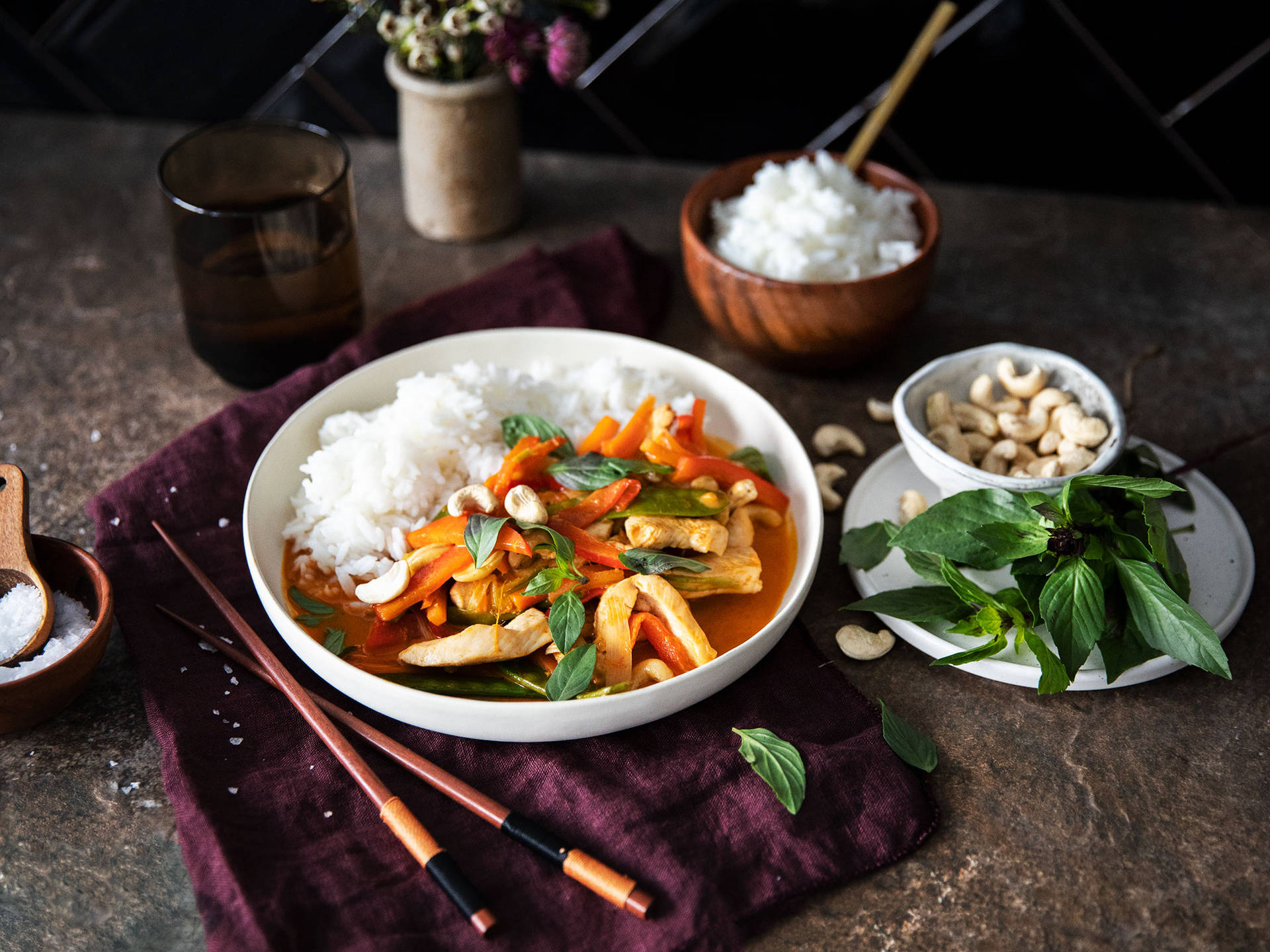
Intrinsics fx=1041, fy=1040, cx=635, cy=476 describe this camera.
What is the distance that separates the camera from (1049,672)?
130cm

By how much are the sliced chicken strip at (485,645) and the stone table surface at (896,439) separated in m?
0.37

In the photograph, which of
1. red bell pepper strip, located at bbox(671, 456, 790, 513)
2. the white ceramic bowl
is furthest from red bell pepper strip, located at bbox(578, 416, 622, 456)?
the white ceramic bowl

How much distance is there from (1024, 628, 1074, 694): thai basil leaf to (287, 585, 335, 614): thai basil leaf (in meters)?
0.93

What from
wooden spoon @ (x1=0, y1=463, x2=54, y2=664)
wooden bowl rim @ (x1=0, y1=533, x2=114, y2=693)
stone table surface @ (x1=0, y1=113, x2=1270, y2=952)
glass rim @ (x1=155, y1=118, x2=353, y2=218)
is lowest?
stone table surface @ (x1=0, y1=113, x2=1270, y2=952)

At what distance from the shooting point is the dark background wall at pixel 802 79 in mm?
2213

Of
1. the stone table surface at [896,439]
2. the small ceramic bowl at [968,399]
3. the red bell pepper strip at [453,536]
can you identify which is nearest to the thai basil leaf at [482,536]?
the red bell pepper strip at [453,536]

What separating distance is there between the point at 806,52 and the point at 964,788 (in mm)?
1671

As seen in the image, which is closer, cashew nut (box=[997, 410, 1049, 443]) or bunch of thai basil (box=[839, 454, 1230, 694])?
bunch of thai basil (box=[839, 454, 1230, 694])

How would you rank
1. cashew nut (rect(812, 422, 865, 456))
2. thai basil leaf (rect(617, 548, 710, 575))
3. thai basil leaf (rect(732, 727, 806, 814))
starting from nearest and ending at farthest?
1. thai basil leaf (rect(732, 727, 806, 814))
2. thai basil leaf (rect(617, 548, 710, 575))
3. cashew nut (rect(812, 422, 865, 456))

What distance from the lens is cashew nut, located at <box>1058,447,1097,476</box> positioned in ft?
4.83


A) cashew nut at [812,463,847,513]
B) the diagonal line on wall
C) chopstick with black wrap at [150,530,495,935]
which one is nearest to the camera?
chopstick with black wrap at [150,530,495,935]

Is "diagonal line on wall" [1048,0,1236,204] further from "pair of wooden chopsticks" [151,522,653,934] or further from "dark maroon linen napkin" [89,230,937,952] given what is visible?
"pair of wooden chopsticks" [151,522,653,934]

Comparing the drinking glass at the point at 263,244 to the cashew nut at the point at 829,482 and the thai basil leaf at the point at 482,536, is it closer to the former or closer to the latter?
the thai basil leaf at the point at 482,536

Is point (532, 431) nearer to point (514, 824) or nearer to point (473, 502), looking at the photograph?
point (473, 502)
